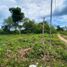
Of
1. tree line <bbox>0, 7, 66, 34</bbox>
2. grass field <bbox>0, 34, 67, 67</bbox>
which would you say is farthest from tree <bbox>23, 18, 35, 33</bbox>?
grass field <bbox>0, 34, 67, 67</bbox>

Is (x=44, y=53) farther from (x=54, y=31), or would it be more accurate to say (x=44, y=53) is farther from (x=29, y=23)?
(x=29, y=23)

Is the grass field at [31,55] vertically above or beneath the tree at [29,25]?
beneath

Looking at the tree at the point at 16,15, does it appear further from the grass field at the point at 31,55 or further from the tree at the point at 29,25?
the grass field at the point at 31,55

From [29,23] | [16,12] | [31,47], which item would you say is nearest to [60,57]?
[31,47]

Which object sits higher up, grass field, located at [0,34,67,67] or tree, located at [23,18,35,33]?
tree, located at [23,18,35,33]

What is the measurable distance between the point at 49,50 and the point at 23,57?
1.25 meters

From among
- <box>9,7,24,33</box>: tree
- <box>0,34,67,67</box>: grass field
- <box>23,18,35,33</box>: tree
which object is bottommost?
<box>0,34,67,67</box>: grass field

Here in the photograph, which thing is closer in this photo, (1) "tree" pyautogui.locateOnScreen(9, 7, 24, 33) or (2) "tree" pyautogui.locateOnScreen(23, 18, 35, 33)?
(2) "tree" pyautogui.locateOnScreen(23, 18, 35, 33)

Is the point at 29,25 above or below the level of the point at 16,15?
below

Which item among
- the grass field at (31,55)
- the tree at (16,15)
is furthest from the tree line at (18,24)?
the grass field at (31,55)

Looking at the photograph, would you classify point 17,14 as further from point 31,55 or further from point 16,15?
point 31,55

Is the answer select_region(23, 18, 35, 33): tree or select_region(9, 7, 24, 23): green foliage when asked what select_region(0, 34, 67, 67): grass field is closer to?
select_region(23, 18, 35, 33): tree

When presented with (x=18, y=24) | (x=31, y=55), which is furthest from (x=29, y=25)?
(x=31, y=55)

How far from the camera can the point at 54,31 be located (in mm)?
18344
